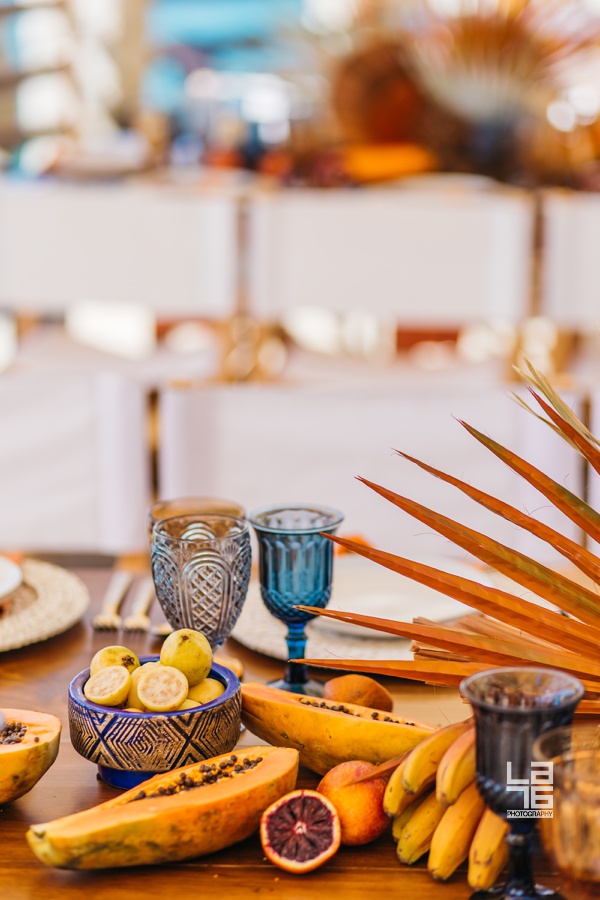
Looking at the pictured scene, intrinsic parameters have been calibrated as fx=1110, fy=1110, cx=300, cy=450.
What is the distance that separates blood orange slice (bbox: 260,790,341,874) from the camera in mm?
646

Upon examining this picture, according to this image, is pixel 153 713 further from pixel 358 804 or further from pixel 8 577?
pixel 8 577

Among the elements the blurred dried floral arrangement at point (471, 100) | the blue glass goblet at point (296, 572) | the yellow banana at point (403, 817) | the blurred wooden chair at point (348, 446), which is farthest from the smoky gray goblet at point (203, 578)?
the blurred dried floral arrangement at point (471, 100)

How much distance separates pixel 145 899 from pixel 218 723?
0.42ft

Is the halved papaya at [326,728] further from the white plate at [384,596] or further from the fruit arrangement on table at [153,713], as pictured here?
the white plate at [384,596]

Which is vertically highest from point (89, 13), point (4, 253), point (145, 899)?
Result: point (89, 13)

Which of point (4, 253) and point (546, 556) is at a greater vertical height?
point (4, 253)

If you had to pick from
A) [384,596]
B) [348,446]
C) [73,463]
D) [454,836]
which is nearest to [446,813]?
[454,836]

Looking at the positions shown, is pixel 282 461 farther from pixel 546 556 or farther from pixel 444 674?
pixel 444 674

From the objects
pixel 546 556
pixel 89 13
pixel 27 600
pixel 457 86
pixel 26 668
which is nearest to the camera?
pixel 26 668

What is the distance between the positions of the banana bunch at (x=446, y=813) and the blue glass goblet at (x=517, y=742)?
0.02 m

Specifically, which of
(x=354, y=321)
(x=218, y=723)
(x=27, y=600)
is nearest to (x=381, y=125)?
(x=354, y=321)

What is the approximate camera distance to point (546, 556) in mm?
1392

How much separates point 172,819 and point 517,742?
8.1 inches

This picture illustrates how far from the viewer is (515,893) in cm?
59
